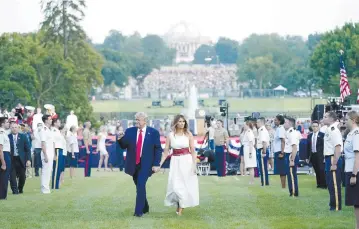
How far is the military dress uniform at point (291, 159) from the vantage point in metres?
28.7

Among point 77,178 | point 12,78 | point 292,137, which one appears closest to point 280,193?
point 292,137

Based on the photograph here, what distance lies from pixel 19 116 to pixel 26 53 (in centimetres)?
4011

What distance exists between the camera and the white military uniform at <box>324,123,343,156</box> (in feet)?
77.0

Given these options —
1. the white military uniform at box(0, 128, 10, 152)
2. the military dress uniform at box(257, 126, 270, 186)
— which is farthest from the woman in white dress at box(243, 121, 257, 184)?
the white military uniform at box(0, 128, 10, 152)

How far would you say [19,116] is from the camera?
131 feet

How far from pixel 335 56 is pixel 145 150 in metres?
75.4

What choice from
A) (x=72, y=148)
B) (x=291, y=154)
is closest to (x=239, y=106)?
(x=72, y=148)

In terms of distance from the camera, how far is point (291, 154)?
28.6m

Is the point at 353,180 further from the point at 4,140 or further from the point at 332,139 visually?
the point at 4,140

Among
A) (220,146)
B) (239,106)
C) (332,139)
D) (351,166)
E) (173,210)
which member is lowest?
(239,106)

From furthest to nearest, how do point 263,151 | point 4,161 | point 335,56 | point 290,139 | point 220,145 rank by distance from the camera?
1. point 335,56
2. point 220,145
3. point 263,151
4. point 290,139
5. point 4,161

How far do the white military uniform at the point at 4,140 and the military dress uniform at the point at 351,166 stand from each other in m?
9.63

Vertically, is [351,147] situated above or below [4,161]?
above

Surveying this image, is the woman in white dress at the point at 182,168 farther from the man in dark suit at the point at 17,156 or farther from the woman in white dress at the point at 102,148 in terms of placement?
the woman in white dress at the point at 102,148
